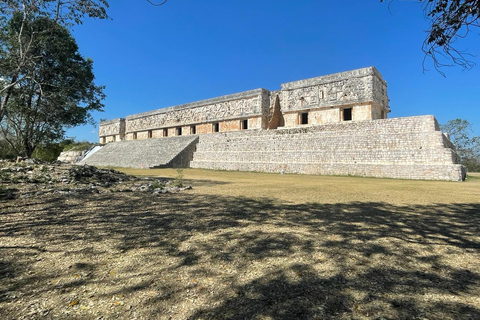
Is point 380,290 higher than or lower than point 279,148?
lower

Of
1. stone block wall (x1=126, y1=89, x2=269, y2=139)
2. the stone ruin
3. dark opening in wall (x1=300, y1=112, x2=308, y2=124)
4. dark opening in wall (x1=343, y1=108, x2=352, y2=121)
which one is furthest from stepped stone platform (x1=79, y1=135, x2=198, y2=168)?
dark opening in wall (x1=343, y1=108, x2=352, y2=121)

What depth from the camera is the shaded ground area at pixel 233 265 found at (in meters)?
1.85

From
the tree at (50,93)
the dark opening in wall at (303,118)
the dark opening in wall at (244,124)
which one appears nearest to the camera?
the tree at (50,93)

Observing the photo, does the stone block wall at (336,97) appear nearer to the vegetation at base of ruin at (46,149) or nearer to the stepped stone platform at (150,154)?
the stepped stone platform at (150,154)

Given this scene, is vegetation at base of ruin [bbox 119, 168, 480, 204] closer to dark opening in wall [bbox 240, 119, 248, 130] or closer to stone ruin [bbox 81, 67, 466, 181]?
stone ruin [bbox 81, 67, 466, 181]

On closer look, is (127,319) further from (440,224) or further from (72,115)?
(72,115)

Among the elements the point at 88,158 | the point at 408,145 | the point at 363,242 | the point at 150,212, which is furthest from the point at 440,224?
the point at 88,158

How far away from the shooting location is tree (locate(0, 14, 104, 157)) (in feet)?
37.4

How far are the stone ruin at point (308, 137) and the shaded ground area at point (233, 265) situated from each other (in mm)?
11795

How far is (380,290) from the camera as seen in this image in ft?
6.93

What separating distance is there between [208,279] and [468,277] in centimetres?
263


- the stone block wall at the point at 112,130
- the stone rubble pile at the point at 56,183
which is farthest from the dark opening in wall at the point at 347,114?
the stone block wall at the point at 112,130

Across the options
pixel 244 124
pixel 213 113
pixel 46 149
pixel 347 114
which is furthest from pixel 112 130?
pixel 347 114

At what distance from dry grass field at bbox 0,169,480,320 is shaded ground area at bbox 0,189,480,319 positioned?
0.04 ft
